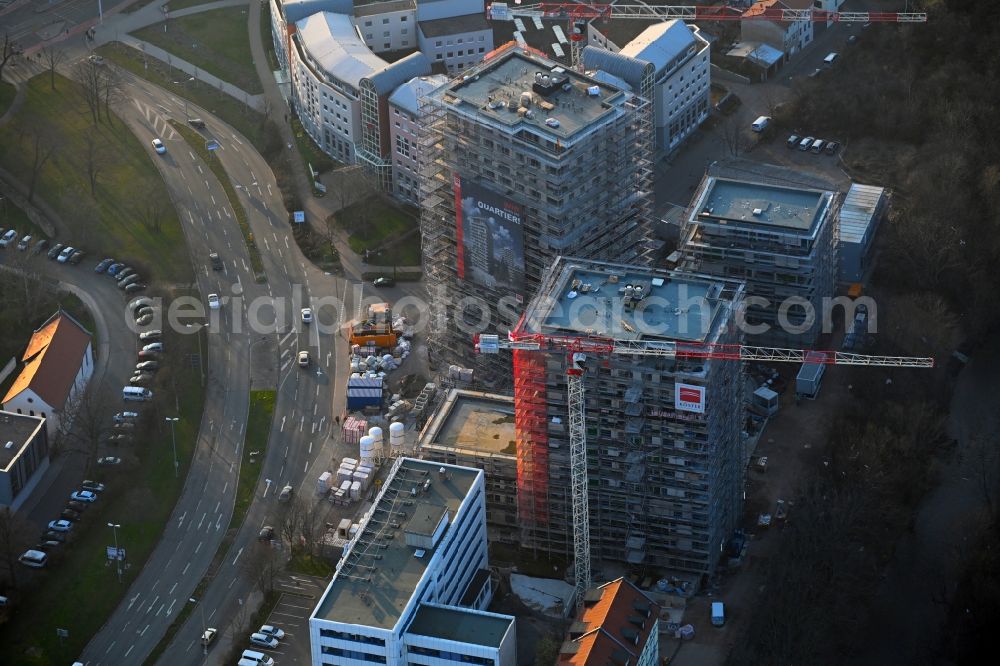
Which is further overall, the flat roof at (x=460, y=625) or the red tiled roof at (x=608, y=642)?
the flat roof at (x=460, y=625)

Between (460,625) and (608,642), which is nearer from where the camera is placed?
(608,642)

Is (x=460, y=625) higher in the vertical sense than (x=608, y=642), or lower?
higher

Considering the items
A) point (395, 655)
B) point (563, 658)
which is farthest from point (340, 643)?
point (563, 658)

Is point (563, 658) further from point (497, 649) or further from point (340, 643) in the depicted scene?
point (340, 643)

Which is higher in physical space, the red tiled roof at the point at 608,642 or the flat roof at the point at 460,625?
the flat roof at the point at 460,625

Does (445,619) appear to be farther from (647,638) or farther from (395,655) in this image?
(647,638)

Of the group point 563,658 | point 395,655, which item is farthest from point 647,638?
point 395,655

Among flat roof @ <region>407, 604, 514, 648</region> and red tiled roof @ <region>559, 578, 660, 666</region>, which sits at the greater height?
flat roof @ <region>407, 604, 514, 648</region>

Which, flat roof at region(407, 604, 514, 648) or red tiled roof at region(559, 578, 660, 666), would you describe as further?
flat roof at region(407, 604, 514, 648)
